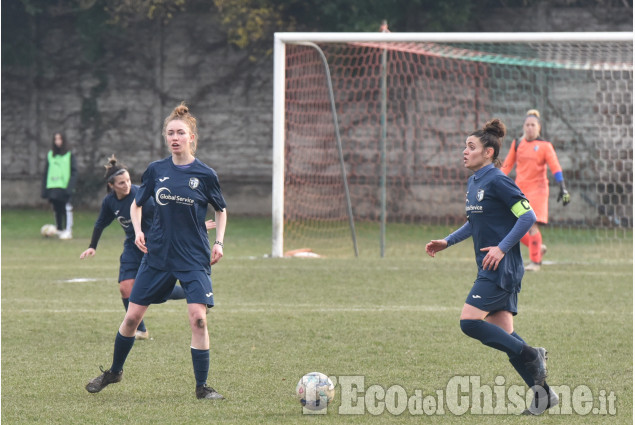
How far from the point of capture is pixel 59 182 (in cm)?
1850

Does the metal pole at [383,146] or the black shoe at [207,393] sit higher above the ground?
the metal pole at [383,146]

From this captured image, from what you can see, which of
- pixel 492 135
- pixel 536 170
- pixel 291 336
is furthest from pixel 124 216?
pixel 536 170

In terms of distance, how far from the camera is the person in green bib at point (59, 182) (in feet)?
60.6

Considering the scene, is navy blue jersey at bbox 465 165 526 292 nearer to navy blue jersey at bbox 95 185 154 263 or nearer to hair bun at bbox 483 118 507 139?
hair bun at bbox 483 118 507 139

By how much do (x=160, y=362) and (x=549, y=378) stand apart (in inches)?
104

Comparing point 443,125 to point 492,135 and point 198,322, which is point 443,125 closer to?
point 492,135

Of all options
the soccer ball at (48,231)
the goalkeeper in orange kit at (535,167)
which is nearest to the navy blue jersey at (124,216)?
the goalkeeper in orange kit at (535,167)

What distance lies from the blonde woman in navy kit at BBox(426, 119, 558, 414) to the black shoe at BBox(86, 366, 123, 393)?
2161 millimetres

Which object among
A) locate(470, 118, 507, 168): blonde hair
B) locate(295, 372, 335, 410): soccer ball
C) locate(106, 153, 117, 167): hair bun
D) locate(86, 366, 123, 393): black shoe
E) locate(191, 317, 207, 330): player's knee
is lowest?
locate(86, 366, 123, 393): black shoe

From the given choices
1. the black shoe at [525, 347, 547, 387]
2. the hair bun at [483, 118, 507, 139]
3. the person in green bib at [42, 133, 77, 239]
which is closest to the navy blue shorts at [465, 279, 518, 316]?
the black shoe at [525, 347, 547, 387]

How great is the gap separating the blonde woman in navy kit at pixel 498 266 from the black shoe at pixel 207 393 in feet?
4.83

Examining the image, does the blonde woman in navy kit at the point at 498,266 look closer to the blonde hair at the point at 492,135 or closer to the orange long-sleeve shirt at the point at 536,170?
the blonde hair at the point at 492,135

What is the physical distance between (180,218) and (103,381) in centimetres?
110

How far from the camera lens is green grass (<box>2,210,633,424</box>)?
6.06m
